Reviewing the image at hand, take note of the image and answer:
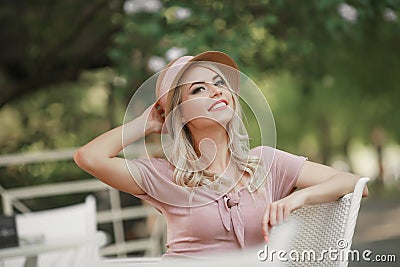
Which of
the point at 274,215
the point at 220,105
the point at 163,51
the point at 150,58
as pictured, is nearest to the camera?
the point at 274,215

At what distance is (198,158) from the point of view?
155 centimetres

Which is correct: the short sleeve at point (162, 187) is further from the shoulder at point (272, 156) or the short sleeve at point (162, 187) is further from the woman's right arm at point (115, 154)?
the shoulder at point (272, 156)

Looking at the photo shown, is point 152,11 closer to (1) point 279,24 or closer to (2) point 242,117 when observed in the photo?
(1) point 279,24

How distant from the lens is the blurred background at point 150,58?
12.5 feet

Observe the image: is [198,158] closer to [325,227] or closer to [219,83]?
[219,83]

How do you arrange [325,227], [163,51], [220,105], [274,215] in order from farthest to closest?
[163,51]
[325,227]
[220,105]
[274,215]

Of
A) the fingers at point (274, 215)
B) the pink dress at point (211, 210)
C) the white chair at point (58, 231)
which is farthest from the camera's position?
the white chair at point (58, 231)

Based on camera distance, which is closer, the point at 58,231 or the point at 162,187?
the point at 162,187

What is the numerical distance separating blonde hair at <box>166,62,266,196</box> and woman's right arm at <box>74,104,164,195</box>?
2.2 inches

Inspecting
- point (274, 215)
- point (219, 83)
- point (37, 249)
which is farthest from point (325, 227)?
point (37, 249)

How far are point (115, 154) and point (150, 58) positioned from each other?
8.26ft

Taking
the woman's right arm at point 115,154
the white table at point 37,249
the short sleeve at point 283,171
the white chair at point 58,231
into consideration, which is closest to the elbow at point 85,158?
the woman's right arm at point 115,154

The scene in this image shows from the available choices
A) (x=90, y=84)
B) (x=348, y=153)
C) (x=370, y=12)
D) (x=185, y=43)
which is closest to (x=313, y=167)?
(x=185, y=43)

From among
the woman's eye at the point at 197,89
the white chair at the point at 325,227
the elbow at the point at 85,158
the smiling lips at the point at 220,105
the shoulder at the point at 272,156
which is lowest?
the white chair at the point at 325,227
